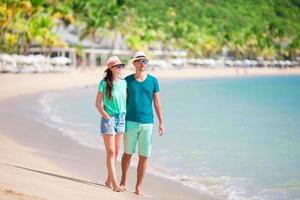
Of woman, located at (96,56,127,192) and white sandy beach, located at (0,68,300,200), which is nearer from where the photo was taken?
white sandy beach, located at (0,68,300,200)

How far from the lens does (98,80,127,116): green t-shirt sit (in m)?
6.05

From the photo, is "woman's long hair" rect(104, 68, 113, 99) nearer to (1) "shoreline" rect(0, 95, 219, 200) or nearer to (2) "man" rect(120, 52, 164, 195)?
(2) "man" rect(120, 52, 164, 195)

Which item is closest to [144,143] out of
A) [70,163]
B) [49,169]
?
[49,169]

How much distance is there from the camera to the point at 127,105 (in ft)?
20.3

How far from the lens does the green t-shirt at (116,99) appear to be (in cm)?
605

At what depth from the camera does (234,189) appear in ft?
25.5

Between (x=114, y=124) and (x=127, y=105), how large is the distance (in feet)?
0.79

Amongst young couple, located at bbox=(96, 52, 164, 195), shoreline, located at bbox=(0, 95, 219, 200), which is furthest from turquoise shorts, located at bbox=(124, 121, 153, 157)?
shoreline, located at bbox=(0, 95, 219, 200)

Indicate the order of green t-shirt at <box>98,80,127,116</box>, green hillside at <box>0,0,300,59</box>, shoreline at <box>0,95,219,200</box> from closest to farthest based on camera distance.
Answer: green t-shirt at <box>98,80,127,116</box> → shoreline at <box>0,95,219,200</box> → green hillside at <box>0,0,300,59</box>

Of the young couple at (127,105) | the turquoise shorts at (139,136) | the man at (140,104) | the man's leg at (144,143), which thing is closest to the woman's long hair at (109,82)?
the young couple at (127,105)

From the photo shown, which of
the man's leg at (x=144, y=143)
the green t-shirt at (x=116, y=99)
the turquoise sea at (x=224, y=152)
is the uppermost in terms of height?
the green t-shirt at (x=116, y=99)

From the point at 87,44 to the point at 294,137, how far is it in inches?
1823

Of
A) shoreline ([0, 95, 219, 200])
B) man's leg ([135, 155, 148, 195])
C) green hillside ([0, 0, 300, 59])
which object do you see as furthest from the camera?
green hillside ([0, 0, 300, 59])

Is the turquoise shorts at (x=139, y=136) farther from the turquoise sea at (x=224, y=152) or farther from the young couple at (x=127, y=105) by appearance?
the turquoise sea at (x=224, y=152)
